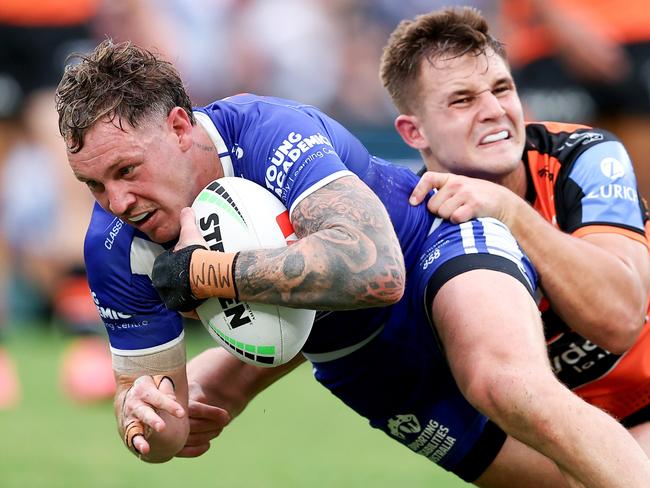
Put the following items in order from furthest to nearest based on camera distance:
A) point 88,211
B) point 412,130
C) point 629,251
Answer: point 88,211 < point 412,130 < point 629,251

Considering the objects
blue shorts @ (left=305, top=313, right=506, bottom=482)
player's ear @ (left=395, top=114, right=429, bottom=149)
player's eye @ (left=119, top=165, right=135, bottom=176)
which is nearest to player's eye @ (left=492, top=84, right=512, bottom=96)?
player's ear @ (left=395, top=114, right=429, bottom=149)

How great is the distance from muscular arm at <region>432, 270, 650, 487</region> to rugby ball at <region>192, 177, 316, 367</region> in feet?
2.06

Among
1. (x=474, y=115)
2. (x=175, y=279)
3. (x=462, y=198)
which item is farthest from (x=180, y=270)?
(x=474, y=115)

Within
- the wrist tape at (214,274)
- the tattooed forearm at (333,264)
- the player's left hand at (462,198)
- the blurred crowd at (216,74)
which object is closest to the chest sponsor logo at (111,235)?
the wrist tape at (214,274)

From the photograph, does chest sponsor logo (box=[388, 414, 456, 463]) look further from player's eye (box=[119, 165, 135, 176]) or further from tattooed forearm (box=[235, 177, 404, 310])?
player's eye (box=[119, 165, 135, 176])

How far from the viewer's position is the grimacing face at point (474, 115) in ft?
20.0

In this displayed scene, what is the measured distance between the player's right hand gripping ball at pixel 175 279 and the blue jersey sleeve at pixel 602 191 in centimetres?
184

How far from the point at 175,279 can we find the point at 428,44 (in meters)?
2.09

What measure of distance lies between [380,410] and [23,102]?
793cm

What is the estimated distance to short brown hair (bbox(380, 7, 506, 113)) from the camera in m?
6.25

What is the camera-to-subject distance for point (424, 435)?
5953 millimetres

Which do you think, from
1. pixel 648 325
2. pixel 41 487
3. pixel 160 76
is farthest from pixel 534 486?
pixel 41 487

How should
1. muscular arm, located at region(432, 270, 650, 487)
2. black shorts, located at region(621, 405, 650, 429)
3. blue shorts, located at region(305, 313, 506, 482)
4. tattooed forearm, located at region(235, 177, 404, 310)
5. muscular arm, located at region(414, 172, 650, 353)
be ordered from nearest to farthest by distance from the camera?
muscular arm, located at region(432, 270, 650, 487)
tattooed forearm, located at region(235, 177, 404, 310)
muscular arm, located at region(414, 172, 650, 353)
blue shorts, located at region(305, 313, 506, 482)
black shorts, located at region(621, 405, 650, 429)

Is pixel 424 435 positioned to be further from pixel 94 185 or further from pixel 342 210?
pixel 94 185
